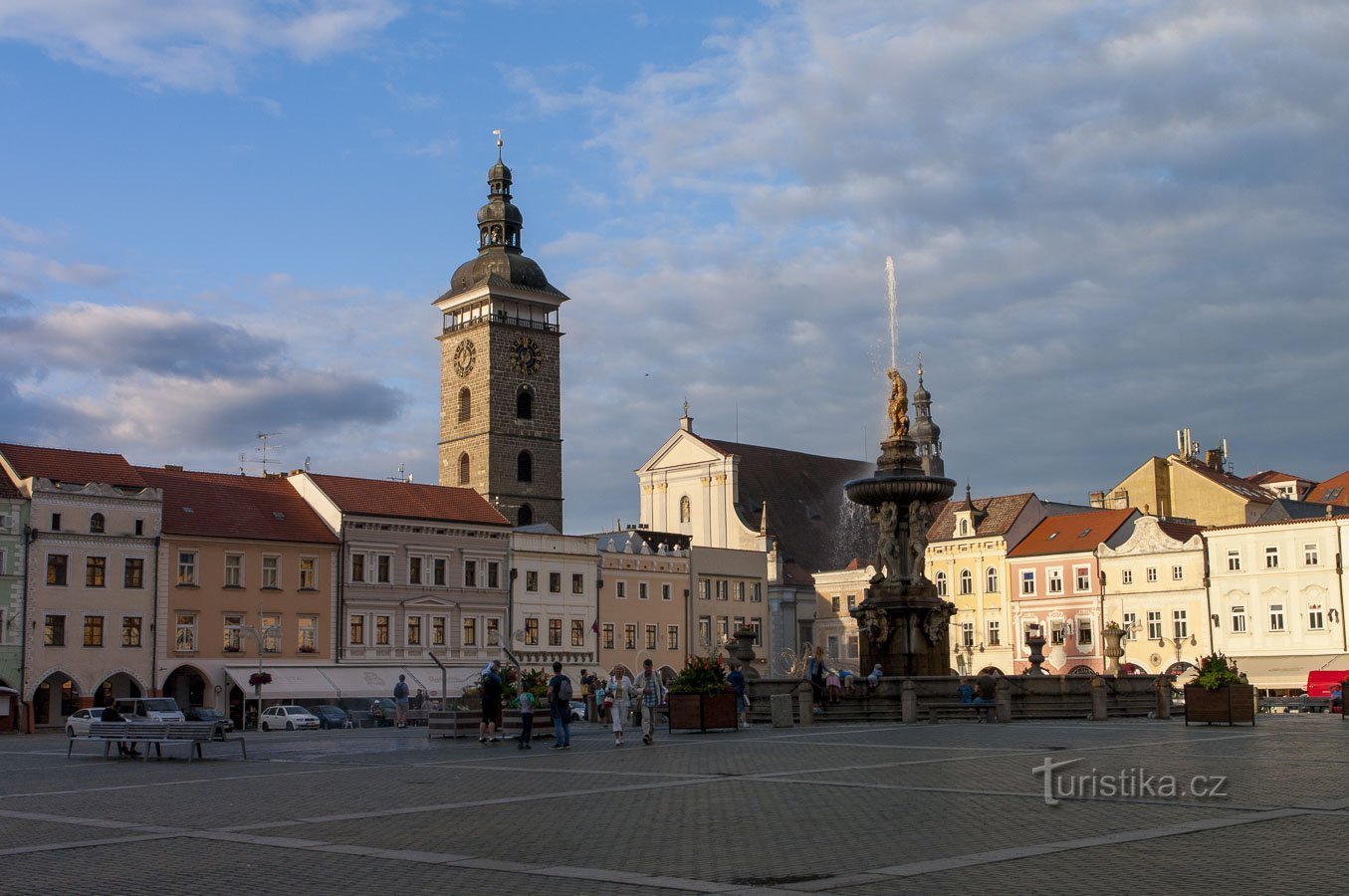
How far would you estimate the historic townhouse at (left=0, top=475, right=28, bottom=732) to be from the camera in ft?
177

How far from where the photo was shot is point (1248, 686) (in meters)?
30.3

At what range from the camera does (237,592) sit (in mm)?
61094

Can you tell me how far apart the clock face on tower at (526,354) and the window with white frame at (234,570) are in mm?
44357

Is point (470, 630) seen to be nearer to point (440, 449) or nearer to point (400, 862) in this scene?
point (440, 449)

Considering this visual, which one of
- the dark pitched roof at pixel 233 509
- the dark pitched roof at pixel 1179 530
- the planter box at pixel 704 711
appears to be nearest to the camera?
the planter box at pixel 704 711

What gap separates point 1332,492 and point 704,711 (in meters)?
61.3

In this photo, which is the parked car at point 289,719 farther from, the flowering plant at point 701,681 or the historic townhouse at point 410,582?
the flowering plant at point 701,681

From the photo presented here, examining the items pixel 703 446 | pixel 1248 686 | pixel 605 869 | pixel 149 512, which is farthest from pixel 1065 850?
pixel 703 446

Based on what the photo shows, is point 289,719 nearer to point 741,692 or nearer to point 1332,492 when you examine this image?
point 741,692

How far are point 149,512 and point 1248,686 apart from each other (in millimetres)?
43152

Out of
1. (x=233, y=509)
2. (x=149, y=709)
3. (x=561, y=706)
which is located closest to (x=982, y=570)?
(x=233, y=509)

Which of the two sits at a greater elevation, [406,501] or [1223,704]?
[406,501]

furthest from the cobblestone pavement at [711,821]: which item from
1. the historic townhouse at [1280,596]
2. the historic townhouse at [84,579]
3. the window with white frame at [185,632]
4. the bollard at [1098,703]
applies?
the historic townhouse at [1280,596]

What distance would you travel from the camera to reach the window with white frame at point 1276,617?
68188 millimetres
